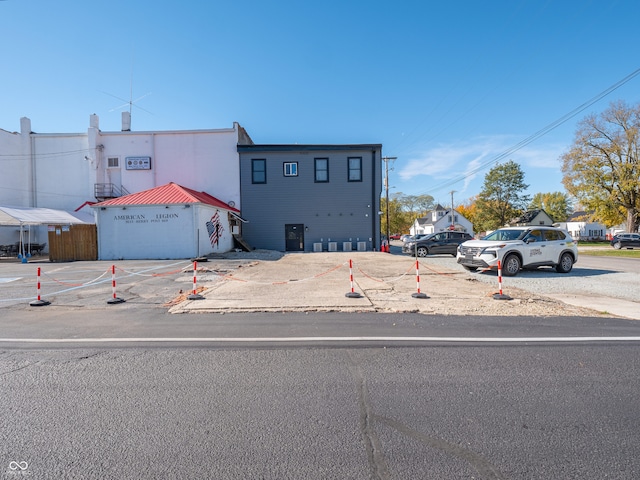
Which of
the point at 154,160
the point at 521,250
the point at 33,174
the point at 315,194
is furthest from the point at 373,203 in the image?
the point at 33,174

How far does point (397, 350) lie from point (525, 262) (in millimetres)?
9480

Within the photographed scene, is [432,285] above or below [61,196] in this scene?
below

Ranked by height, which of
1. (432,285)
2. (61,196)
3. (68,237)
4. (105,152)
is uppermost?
(105,152)

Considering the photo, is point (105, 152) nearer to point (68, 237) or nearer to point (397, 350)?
point (68, 237)

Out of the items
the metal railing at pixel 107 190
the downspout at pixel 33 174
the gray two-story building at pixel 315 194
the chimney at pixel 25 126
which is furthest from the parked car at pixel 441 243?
the chimney at pixel 25 126

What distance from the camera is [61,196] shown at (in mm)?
27594

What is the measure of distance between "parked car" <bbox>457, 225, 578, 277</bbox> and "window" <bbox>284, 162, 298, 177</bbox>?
16747 mm

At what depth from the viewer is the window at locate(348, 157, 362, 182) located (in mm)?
26328

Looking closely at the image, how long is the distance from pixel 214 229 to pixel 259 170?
7574mm

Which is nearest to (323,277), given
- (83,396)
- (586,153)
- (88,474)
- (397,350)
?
(397,350)

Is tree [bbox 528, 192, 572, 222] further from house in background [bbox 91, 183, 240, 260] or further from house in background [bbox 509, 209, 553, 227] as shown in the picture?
house in background [bbox 91, 183, 240, 260]

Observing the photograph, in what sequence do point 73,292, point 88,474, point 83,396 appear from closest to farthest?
point 88,474 < point 83,396 < point 73,292

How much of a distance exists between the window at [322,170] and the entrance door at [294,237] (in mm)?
4254

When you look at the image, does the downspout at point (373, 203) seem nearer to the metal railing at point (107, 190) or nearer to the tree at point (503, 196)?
the metal railing at point (107, 190)
